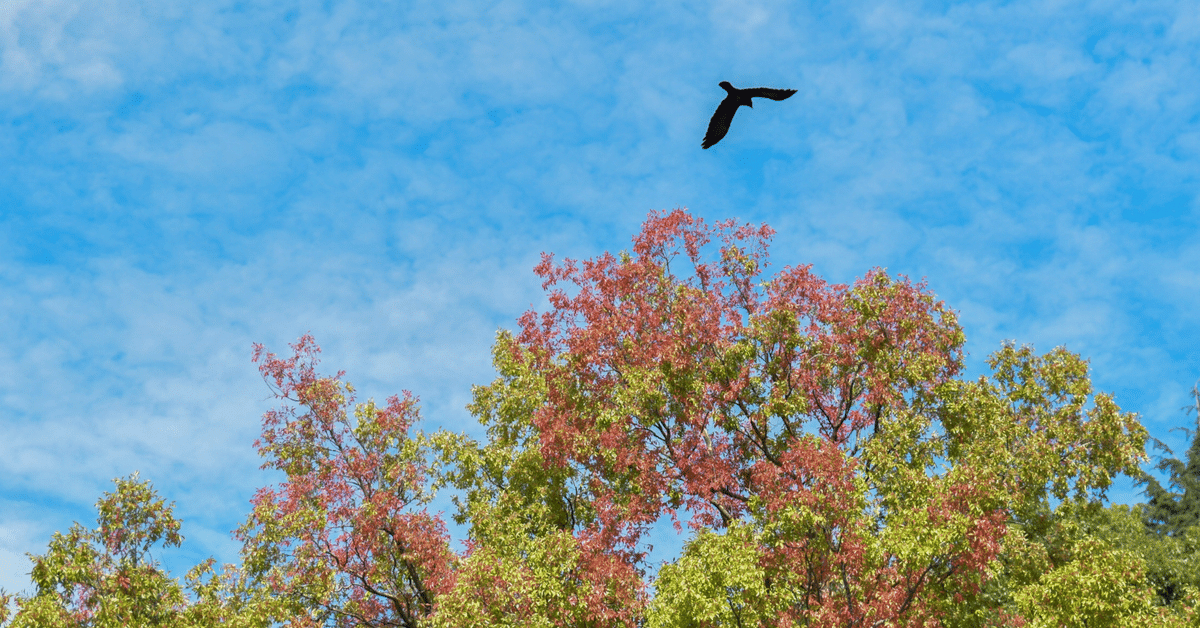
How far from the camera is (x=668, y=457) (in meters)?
A: 26.1

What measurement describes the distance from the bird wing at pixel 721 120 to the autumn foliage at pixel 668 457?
7536mm

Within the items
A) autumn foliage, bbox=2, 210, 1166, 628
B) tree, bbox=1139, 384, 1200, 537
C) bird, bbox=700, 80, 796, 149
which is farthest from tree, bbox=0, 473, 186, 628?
tree, bbox=1139, 384, 1200, 537

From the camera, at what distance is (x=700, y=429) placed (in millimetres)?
25641

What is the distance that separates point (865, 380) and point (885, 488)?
3229 mm

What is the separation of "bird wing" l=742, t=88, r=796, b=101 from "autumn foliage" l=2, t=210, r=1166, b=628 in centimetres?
Result: 795

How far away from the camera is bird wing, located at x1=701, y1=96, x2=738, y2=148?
16.2 m

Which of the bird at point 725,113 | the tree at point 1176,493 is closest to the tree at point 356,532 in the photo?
the bird at point 725,113

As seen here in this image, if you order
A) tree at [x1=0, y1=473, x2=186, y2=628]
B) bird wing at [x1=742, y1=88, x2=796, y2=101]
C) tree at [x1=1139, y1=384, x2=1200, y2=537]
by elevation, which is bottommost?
tree at [x1=0, y1=473, x2=186, y2=628]

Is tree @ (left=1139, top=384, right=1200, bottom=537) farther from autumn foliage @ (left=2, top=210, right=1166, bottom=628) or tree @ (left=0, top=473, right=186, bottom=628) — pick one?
tree @ (left=0, top=473, right=186, bottom=628)

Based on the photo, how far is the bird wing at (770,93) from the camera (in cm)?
1519

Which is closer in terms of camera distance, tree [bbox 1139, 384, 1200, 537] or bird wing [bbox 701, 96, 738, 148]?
bird wing [bbox 701, 96, 738, 148]

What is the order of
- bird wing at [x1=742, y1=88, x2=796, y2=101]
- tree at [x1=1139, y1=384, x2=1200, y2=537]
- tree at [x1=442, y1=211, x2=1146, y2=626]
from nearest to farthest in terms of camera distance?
bird wing at [x1=742, y1=88, x2=796, y2=101] → tree at [x1=442, y1=211, x2=1146, y2=626] → tree at [x1=1139, y1=384, x2=1200, y2=537]

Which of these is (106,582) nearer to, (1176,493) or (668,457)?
(668,457)

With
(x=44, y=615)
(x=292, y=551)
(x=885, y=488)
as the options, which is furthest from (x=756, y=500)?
(x=44, y=615)
